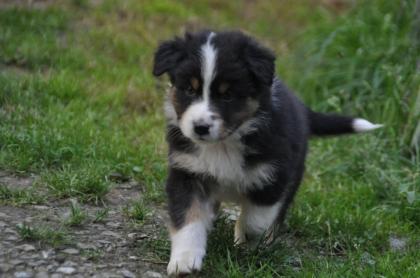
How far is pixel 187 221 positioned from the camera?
3.93 m

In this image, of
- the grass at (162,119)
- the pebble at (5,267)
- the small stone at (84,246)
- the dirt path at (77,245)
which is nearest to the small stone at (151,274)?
the dirt path at (77,245)

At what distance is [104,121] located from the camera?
5977 mm

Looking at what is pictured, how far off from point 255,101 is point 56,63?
3276 millimetres

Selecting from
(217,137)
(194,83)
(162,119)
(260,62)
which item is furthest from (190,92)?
(162,119)

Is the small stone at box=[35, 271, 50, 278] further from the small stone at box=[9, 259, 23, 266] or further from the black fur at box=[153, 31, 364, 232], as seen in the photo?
the black fur at box=[153, 31, 364, 232]

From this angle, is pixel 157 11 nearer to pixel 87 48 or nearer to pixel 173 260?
pixel 87 48

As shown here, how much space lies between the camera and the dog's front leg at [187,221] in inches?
151

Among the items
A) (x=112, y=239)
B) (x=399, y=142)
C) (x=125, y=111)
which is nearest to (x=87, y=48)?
(x=125, y=111)

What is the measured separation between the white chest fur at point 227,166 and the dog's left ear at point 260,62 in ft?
1.19

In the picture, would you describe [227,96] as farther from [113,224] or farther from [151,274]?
[113,224]

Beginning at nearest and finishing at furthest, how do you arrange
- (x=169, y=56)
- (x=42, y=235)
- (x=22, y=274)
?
(x=22, y=274) → (x=42, y=235) → (x=169, y=56)

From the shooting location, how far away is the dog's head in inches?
150

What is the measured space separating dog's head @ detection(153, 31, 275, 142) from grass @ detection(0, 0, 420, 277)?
70cm

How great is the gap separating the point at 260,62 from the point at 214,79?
31 centimetres
